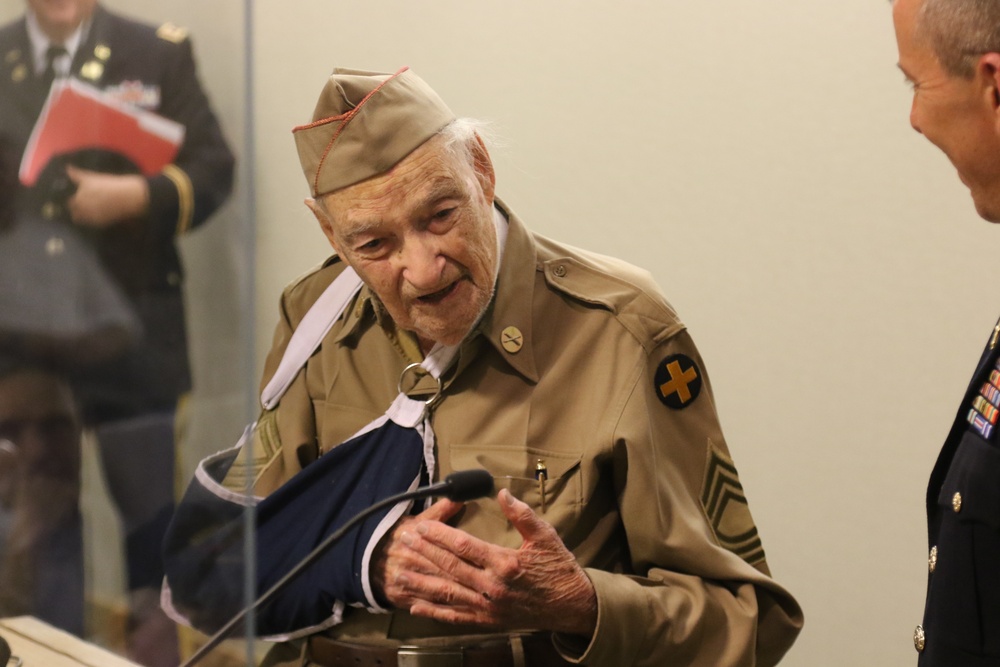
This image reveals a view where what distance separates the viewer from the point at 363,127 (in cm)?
160

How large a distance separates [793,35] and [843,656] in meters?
1.42

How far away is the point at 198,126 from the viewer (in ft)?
3.05

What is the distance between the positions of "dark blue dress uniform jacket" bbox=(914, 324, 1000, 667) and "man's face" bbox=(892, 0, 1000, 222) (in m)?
0.24

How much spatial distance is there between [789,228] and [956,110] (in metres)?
1.36

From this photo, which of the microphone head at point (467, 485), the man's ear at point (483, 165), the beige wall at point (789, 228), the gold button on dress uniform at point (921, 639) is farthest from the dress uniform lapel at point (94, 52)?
the beige wall at point (789, 228)

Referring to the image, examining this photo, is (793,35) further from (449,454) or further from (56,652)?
(56,652)

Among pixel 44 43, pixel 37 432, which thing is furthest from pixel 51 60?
pixel 37 432

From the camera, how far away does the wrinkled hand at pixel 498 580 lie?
1.45m

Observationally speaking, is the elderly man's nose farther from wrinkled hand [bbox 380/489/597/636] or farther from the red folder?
the red folder

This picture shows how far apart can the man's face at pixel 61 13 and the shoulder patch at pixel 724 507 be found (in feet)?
3.53

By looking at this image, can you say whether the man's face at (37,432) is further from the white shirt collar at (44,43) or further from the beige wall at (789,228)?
the beige wall at (789,228)

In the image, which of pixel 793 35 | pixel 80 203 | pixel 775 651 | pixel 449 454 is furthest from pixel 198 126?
pixel 793 35

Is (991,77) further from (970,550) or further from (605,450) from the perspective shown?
(605,450)

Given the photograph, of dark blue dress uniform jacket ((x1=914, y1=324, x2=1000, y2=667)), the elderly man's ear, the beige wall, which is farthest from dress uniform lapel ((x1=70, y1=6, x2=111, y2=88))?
the beige wall
